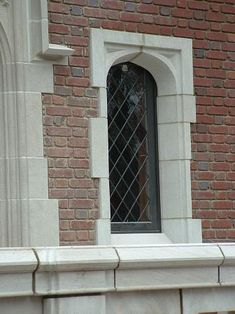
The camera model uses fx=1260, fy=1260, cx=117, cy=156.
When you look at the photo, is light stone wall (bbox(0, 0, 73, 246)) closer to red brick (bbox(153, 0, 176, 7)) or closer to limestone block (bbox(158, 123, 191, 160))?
red brick (bbox(153, 0, 176, 7))

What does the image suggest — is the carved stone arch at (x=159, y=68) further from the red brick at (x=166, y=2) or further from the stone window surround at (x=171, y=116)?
the red brick at (x=166, y=2)

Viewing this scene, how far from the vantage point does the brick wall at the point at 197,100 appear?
10.1m

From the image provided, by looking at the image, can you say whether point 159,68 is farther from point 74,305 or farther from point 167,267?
point 74,305

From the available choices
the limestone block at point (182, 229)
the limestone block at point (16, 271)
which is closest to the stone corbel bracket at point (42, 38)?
the limestone block at point (182, 229)

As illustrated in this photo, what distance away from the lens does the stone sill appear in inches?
190

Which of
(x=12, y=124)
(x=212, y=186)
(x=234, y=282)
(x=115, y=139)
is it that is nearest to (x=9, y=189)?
(x=12, y=124)

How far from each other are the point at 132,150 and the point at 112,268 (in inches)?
232

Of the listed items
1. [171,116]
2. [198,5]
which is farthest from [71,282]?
[198,5]

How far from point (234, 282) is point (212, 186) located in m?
5.64

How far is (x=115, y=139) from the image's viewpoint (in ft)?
35.8

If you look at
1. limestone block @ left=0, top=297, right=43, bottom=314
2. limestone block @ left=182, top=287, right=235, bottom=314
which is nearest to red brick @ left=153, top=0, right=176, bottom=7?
limestone block @ left=182, top=287, right=235, bottom=314

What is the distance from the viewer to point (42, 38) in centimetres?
994

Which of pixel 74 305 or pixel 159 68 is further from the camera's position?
pixel 159 68

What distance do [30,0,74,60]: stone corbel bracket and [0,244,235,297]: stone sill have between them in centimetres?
453
